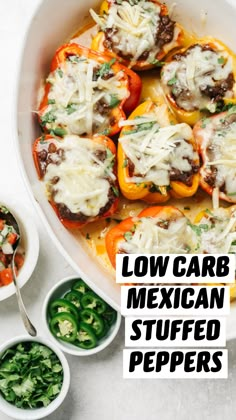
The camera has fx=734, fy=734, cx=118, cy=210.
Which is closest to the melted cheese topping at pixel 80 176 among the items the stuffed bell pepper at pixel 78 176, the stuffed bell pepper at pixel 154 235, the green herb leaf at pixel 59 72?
the stuffed bell pepper at pixel 78 176

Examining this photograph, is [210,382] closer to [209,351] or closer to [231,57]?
[209,351]

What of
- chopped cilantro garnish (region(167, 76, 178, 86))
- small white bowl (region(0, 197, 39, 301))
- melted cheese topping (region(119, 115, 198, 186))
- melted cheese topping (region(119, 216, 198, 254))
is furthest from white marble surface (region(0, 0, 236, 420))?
chopped cilantro garnish (region(167, 76, 178, 86))

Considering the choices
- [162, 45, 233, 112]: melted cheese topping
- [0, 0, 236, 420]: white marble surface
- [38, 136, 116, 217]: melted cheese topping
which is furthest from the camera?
[0, 0, 236, 420]: white marble surface

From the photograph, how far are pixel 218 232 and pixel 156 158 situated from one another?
0.34 m

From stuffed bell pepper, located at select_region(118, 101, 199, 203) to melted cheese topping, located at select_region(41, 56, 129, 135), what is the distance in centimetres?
10

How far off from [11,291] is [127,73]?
89 cm

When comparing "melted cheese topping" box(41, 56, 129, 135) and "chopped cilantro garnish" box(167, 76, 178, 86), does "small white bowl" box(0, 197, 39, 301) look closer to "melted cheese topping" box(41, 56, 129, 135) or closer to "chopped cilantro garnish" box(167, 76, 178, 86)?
"melted cheese topping" box(41, 56, 129, 135)

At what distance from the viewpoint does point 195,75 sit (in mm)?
2607

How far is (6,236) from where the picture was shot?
266 cm

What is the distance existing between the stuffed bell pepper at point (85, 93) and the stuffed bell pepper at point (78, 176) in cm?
5

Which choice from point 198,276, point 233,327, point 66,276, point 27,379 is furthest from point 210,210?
point 27,379

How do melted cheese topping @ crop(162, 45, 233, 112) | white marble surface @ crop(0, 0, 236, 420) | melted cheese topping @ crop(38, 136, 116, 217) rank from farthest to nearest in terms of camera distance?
white marble surface @ crop(0, 0, 236, 420)
melted cheese topping @ crop(162, 45, 233, 112)
melted cheese topping @ crop(38, 136, 116, 217)

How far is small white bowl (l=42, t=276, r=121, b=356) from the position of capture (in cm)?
266

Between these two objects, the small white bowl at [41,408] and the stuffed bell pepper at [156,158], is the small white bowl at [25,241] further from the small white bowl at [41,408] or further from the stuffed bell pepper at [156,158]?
the stuffed bell pepper at [156,158]
